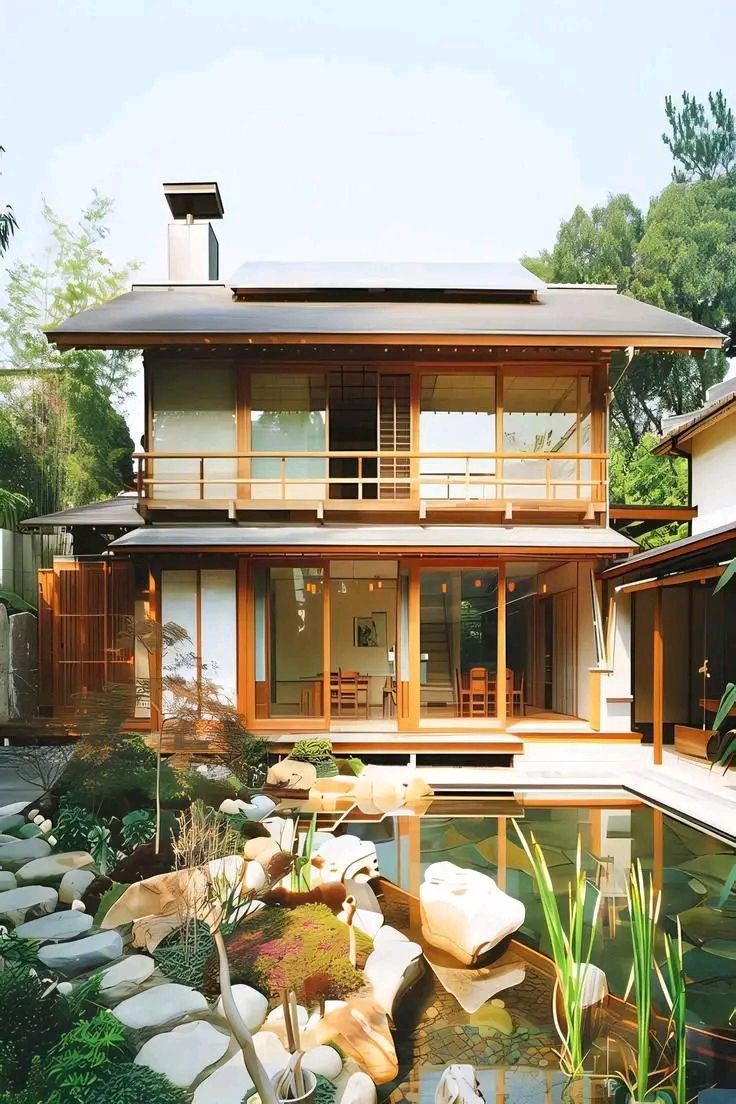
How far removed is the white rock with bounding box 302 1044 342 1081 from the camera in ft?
10.6

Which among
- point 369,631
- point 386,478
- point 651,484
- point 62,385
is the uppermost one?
point 62,385

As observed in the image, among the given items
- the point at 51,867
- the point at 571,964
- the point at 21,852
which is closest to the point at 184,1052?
the point at 571,964

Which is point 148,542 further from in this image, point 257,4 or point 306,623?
point 257,4

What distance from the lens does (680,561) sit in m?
9.21

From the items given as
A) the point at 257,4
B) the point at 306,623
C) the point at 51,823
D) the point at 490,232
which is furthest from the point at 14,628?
the point at 490,232

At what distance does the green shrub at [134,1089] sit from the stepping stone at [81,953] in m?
1.17

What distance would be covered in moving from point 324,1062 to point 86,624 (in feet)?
31.2

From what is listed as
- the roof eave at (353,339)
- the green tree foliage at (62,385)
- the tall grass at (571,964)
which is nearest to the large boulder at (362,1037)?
the tall grass at (571,964)

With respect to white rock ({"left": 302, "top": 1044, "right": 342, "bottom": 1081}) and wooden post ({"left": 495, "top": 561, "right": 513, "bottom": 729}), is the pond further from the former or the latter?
wooden post ({"left": 495, "top": 561, "right": 513, "bottom": 729})

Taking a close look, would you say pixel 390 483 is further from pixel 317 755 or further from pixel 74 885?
pixel 74 885

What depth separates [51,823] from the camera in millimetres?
6773

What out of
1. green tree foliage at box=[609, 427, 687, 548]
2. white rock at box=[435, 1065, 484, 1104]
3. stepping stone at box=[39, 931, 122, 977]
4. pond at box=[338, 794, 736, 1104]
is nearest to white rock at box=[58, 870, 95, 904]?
stepping stone at box=[39, 931, 122, 977]

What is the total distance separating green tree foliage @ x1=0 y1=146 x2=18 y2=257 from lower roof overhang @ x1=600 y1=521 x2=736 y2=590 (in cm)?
786

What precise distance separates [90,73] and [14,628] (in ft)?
25.4
